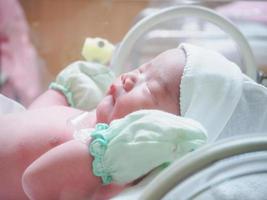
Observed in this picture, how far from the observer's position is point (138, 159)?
892mm

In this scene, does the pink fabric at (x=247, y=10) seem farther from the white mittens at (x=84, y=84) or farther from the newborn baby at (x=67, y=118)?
the newborn baby at (x=67, y=118)

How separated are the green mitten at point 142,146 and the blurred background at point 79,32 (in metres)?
0.60

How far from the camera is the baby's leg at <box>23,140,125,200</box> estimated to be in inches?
35.4

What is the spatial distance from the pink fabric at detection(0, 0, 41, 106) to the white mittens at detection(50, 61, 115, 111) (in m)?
0.62

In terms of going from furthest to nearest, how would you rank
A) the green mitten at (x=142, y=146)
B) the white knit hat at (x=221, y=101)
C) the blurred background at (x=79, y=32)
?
the blurred background at (x=79, y=32) < the white knit hat at (x=221, y=101) < the green mitten at (x=142, y=146)

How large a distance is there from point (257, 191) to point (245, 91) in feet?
1.14

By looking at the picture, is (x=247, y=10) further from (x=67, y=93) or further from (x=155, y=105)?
(x=155, y=105)

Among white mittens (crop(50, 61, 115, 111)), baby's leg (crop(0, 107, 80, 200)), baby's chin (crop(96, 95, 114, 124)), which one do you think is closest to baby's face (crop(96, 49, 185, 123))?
baby's chin (crop(96, 95, 114, 124))

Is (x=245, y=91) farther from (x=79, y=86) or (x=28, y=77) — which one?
(x=28, y=77)

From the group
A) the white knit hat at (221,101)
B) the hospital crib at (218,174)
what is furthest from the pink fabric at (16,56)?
the hospital crib at (218,174)

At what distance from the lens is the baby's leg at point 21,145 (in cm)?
107

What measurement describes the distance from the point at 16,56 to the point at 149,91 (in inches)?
45.4

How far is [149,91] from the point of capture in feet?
3.56

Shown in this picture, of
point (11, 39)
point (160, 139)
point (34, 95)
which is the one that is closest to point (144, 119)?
point (160, 139)
